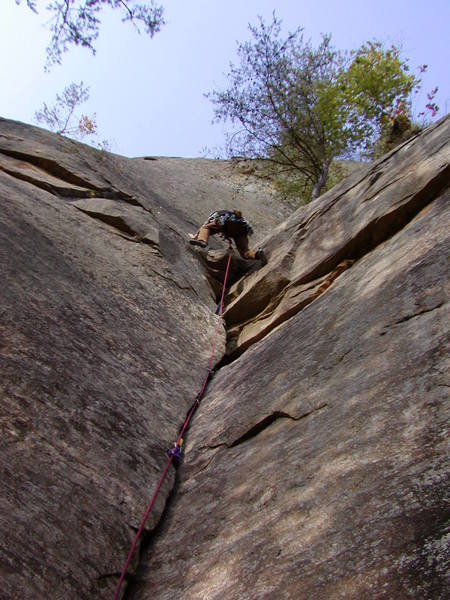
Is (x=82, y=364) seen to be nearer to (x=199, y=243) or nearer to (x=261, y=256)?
→ (x=261, y=256)

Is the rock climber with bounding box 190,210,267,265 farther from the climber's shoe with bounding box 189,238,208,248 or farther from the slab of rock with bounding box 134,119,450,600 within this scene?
the slab of rock with bounding box 134,119,450,600

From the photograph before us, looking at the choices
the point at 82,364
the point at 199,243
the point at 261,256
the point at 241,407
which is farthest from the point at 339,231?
the point at 82,364

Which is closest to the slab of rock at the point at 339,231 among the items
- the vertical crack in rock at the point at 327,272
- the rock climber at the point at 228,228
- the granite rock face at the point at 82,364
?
the vertical crack in rock at the point at 327,272

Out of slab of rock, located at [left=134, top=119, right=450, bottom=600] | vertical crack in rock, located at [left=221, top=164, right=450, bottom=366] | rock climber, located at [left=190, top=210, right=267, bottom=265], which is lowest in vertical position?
slab of rock, located at [left=134, top=119, right=450, bottom=600]

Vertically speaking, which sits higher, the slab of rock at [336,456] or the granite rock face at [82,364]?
the granite rock face at [82,364]

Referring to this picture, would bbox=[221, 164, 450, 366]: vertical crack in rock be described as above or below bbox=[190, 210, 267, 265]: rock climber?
below

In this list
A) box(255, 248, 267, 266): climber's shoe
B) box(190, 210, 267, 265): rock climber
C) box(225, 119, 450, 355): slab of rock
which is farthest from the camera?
box(190, 210, 267, 265): rock climber

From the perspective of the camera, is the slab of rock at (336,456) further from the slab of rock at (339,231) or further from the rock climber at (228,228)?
the rock climber at (228,228)

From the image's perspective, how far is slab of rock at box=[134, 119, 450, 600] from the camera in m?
2.21

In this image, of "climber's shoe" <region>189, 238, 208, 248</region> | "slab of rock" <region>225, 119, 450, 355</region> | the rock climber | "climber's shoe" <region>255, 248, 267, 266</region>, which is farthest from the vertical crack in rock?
the rock climber

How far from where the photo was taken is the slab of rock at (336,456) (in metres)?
2.21

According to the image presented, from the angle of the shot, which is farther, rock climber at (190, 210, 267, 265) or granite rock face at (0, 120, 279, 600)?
rock climber at (190, 210, 267, 265)

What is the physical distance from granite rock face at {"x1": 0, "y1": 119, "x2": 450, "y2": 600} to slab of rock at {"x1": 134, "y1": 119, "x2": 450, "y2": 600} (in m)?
0.01

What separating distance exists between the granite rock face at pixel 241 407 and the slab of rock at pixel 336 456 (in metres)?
0.01
